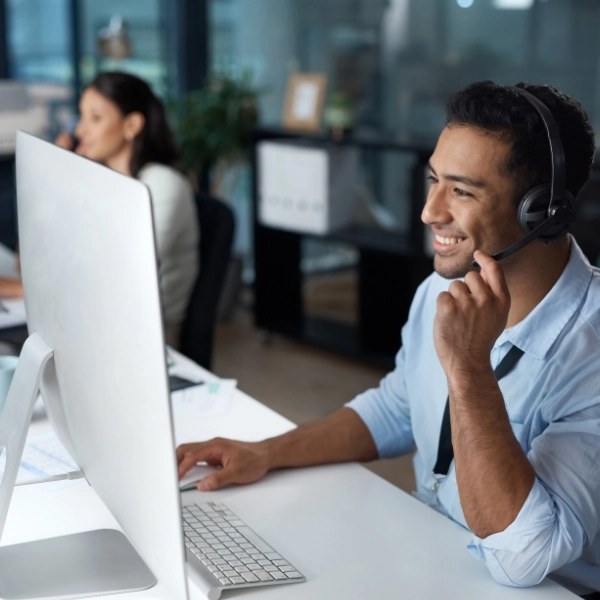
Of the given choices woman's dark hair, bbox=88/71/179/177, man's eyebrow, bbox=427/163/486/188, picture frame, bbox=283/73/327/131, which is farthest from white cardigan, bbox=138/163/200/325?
picture frame, bbox=283/73/327/131

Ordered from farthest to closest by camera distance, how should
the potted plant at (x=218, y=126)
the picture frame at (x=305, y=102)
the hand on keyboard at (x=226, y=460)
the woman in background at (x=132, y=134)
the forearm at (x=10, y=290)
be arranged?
1. the potted plant at (x=218, y=126)
2. the picture frame at (x=305, y=102)
3. the woman in background at (x=132, y=134)
4. the forearm at (x=10, y=290)
5. the hand on keyboard at (x=226, y=460)

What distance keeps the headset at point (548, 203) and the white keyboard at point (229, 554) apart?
54cm

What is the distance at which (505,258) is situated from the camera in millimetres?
1342

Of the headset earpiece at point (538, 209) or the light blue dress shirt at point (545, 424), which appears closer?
the light blue dress shirt at point (545, 424)

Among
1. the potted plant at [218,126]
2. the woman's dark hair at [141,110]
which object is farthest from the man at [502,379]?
the potted plant at [218,126]

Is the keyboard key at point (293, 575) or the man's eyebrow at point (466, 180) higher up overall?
the man's eyebrow at point (466, 180)

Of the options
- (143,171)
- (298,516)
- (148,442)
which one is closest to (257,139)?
(143,171)

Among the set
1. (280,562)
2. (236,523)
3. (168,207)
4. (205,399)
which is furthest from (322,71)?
(280,562)

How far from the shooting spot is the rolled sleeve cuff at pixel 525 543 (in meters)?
1.12

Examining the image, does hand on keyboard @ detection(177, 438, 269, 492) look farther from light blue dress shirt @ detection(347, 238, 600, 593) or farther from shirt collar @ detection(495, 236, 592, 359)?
shirt collar @ detection(495, 236, 592, 359)

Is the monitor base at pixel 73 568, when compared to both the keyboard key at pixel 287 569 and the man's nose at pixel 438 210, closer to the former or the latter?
the keyboard key at pixel 287 569

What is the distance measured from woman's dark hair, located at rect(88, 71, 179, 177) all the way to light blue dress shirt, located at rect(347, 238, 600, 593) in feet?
5.10

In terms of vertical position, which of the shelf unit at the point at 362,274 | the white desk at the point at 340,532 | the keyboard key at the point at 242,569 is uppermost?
the keyboard key at the point at 242,569

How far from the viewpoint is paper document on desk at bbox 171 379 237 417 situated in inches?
67.1
